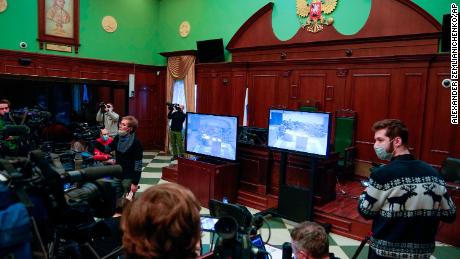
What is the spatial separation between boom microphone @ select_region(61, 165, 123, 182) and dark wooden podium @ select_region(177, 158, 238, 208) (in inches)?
145

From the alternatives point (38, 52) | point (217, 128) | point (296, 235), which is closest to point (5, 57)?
point (38, 52)

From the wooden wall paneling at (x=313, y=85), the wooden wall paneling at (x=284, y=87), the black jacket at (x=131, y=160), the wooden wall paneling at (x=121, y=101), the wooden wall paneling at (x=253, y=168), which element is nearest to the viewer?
the black jacket at (x=131, y=160)

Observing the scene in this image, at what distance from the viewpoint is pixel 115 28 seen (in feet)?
31.3

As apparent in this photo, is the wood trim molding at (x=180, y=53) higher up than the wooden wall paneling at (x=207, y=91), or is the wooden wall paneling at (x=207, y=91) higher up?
the wood trim molding at (x=180, y=53)

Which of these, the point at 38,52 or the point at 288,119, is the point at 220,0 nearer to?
the point at 38,52

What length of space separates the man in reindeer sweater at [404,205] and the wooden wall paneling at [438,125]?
3844mm

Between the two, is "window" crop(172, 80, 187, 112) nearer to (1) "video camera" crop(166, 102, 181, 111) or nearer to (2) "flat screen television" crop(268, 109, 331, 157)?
(1) "video camera" crop(166, 102, 181, 111)

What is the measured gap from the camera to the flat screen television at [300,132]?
4.16 metres

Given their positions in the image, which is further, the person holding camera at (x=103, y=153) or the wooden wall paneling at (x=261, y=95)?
the wooden wall paneling at (x=261, y=95)

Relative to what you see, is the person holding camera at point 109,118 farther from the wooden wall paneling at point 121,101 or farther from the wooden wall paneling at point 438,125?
the wooden wall paneling at point 438,125

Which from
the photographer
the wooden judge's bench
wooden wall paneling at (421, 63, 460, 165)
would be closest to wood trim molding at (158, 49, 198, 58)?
the wooden judge's bench

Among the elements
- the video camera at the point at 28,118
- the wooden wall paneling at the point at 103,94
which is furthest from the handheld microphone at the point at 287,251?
the wooden wall paneling at the point at 103,94

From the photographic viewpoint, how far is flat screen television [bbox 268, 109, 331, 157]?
4.16 m

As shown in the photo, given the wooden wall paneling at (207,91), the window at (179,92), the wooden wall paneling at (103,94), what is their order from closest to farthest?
the wooden wall paneling at (207,91), the wooden wall paneling at (103,94), the window at (179,92)
